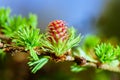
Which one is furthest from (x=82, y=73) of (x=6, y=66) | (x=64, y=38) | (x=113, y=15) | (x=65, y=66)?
(x=113, y=15)

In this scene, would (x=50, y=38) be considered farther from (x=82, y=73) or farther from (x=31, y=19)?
(x=82, y=73)

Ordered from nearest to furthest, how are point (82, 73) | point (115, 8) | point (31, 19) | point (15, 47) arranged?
point (15, 47) → point (31, 19) → point (82, 73) → point (115, 8)

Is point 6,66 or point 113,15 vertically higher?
point 113,15

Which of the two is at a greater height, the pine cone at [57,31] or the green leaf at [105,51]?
the pine cone at [57,31]

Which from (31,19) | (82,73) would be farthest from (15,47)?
(82,73)

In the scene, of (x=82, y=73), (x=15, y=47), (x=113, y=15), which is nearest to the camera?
(x=15, y=47)

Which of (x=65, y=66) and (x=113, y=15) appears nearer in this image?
(x=65, y=66)

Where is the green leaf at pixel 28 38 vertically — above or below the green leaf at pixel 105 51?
above

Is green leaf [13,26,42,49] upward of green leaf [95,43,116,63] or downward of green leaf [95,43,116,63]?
upward
